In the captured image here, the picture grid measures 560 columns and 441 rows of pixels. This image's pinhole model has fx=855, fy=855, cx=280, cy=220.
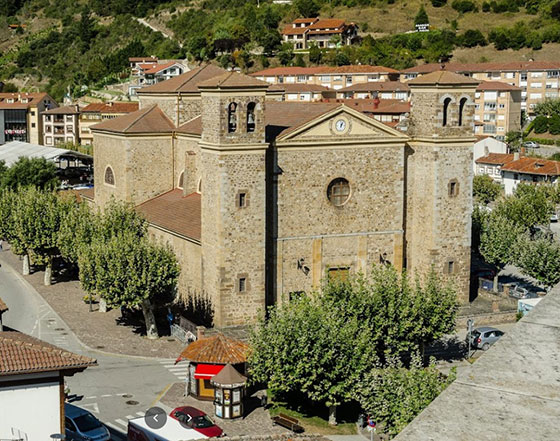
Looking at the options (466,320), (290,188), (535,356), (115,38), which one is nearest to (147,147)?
(290,188)

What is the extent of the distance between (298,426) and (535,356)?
22.5 m

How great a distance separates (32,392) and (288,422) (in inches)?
390

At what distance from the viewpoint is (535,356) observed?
4340mm

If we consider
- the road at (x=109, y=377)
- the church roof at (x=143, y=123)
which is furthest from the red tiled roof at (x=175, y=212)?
the road at (x=109, y=377)

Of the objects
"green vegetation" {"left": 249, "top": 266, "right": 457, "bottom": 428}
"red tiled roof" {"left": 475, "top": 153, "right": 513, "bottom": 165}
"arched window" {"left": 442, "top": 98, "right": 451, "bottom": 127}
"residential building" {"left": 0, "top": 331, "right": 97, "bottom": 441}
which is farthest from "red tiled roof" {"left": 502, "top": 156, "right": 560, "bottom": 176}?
"residential building" {"left": 0, "top": 331, "right": 97, "bottom": 441}

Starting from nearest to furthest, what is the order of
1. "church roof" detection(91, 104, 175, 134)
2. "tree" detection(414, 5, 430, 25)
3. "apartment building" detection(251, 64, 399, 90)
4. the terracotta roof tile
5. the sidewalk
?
the terracotta roof tile < the sidewalk < "church roof" detection(91, 104, 175, 134) < "apartment building" detection(251, 64, 399, 90) < "tree" detection(414, 5, 430, 25)

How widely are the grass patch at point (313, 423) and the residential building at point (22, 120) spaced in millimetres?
85588

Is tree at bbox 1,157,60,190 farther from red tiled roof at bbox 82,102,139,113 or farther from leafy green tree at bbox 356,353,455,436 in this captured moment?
leafy green tree at bbox 356,353,455,436

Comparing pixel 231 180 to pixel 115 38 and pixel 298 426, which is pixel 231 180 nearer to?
pixel 298 426

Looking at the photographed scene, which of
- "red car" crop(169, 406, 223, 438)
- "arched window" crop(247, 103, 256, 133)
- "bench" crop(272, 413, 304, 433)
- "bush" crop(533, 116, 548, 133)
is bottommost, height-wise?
"bench" crop(272, 413, 304, 433)

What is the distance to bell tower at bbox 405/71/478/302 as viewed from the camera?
38.0m

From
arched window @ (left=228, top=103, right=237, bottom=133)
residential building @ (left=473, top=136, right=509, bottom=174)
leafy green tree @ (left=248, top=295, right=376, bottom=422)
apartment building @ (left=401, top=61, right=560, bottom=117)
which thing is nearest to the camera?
leafy green tree @ (left=248, top=295, right=376, bottom=422)

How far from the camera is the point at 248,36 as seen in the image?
432 feet

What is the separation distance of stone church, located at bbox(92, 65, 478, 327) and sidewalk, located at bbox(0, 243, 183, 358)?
9.60 ft
